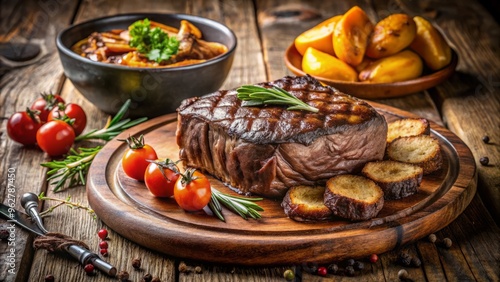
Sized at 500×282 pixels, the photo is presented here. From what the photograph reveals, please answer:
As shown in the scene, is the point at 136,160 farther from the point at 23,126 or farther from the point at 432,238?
the point at 432,238

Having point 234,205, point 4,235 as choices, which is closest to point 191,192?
point 234,205

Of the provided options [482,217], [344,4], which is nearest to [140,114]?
[482,217]

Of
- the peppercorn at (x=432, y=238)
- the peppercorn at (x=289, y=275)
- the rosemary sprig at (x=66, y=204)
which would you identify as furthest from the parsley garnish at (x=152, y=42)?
the peppercorn at (x=432, y=238)

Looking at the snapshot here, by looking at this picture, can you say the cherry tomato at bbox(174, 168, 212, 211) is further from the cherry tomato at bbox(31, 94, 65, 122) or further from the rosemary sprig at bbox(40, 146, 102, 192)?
the cherry tomato at bbox(31, 94, 65, 122)

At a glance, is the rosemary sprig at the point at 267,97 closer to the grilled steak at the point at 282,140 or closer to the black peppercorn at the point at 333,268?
the grilled steak at the point at 282,140

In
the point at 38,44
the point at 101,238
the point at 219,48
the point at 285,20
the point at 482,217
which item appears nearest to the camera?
the point at 101,238

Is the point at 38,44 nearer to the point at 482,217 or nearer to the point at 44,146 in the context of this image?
the point at 44,146

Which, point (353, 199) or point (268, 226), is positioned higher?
point (353, 199)

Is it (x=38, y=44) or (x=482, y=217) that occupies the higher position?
(x=482, y=217)
